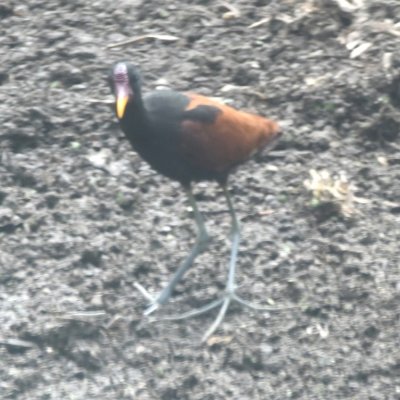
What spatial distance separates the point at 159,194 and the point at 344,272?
949 mm

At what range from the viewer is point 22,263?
5277mm

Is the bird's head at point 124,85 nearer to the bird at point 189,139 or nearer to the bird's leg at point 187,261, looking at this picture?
the bird at point 189,139

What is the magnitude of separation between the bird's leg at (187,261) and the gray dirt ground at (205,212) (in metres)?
0.07

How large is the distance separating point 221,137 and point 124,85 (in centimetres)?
50

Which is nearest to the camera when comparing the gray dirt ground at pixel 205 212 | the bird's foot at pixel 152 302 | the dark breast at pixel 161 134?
the dark breast at pixel 161 134

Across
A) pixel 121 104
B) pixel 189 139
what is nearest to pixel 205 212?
pixel 189 139

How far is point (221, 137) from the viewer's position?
198 inches

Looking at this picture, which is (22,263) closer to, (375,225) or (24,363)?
(24,363)

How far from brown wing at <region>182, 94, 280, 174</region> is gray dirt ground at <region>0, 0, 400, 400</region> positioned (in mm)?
493

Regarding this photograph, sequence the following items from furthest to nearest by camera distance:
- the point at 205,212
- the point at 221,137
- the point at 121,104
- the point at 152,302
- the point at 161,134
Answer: the point at 205,212
the point at 152,302
the point at 221,137
the point at 161,134
the point at 121,104

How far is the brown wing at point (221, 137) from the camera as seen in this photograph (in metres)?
4.95

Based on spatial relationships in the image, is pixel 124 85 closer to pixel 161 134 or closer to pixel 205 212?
pixel 161 134

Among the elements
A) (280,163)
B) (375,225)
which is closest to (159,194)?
(280,163)

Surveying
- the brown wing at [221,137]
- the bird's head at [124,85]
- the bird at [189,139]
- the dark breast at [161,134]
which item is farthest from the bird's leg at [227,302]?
the bird's head at [124,85]
